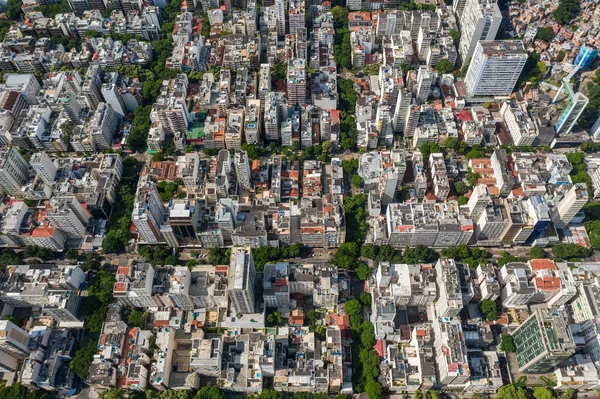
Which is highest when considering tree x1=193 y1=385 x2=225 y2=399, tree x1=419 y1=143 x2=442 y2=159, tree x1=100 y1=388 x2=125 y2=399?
tree x1=419 y1=143 x2=442 y2=159

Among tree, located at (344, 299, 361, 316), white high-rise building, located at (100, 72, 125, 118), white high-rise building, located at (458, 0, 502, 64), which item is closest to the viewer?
tree, located at (344, 299, 361, 316)

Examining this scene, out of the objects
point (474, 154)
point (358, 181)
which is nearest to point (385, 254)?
point (358, 181)

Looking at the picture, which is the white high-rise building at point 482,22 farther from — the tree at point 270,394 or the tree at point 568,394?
the tree at point 270,394

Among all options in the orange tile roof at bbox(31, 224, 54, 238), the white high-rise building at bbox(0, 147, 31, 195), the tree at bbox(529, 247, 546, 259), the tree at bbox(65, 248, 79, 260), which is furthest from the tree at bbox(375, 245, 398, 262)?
the white high-rise building at bbox(0, 147, 31, 195)

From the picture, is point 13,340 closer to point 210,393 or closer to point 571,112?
point 210,393

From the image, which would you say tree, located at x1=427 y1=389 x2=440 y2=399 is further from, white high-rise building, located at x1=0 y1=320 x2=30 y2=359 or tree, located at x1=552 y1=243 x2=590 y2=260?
white high-rise building, located at x1=0 y1=320 x2=30 y2=359

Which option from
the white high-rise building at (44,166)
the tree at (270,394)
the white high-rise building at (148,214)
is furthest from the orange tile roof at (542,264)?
the white high-rise building at (44,166)
